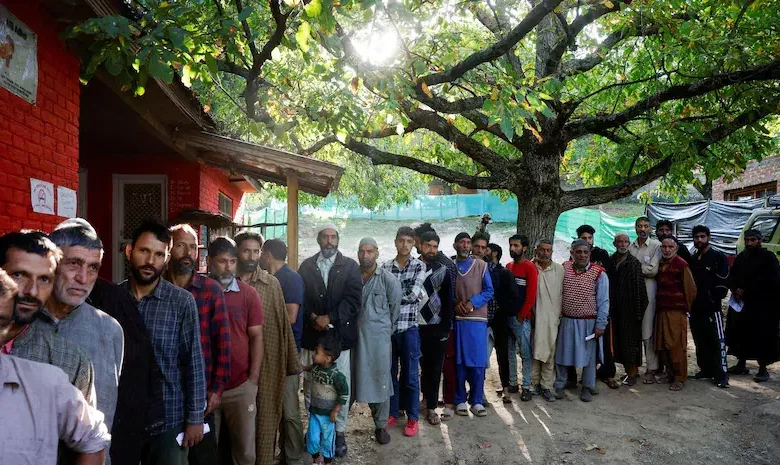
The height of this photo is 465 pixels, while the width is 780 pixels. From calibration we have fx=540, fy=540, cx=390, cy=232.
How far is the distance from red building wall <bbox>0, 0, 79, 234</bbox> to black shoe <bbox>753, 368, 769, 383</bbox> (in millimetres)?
8265

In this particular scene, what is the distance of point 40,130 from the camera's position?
3789 mm

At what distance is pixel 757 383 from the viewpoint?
280 inches

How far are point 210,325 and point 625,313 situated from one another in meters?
5.61

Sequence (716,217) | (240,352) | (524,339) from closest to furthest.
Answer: (240,352)
(524,339)
(716,217)

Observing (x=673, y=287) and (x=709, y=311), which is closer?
(x=673, y=287)

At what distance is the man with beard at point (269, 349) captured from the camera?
4.16 metres

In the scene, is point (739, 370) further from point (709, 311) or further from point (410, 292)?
point (410, 292)

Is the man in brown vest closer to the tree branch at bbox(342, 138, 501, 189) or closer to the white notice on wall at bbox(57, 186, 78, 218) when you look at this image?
the tree branch at bbox(342, 138, 501, 189)

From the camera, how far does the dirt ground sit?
4996 mm

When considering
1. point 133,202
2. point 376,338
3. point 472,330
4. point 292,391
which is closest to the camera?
point 292,391

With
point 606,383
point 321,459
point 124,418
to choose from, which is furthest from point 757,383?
point 124,418

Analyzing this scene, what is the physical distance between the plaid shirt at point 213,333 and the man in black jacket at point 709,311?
641cm

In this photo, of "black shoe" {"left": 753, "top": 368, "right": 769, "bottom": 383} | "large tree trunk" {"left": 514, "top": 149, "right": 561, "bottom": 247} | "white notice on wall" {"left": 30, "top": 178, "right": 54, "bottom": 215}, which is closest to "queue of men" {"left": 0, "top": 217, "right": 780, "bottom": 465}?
"black shoe" {"left": 753, "top": 368, "right": 769, "bottom": 383}

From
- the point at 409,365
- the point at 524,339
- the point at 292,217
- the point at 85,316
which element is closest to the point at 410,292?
the point at 409,365
